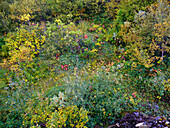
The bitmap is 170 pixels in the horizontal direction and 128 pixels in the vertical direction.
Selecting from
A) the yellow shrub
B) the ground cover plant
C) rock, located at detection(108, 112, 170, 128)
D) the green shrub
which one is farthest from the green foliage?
the yellow shrub

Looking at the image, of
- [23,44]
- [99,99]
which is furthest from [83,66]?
[23,44]

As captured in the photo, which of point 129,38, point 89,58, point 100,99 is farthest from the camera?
point 89,58

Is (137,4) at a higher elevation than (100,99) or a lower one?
higher

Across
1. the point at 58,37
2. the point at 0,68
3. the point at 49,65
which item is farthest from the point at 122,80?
the point at 0,68

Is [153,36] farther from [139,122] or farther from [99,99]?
[139,122]

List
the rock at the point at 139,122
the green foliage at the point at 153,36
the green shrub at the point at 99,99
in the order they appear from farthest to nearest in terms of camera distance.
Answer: the green foliage at the point at 153,36 < the green shrub at the point at 99,99 < the rock at the point at 139,122

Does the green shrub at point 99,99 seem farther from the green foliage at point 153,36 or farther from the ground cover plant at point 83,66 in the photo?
the green foliage at point 153,36

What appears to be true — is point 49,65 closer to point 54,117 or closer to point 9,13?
point 54,117

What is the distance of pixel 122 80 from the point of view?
6402mm

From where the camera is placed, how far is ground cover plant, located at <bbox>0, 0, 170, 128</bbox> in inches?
186

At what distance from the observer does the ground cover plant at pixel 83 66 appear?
186 inches

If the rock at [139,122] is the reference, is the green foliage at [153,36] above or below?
above

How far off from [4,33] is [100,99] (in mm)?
7947

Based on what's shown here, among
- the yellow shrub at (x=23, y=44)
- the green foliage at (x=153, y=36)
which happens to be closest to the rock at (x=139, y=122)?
the green foliage at (x=153, y=36)
